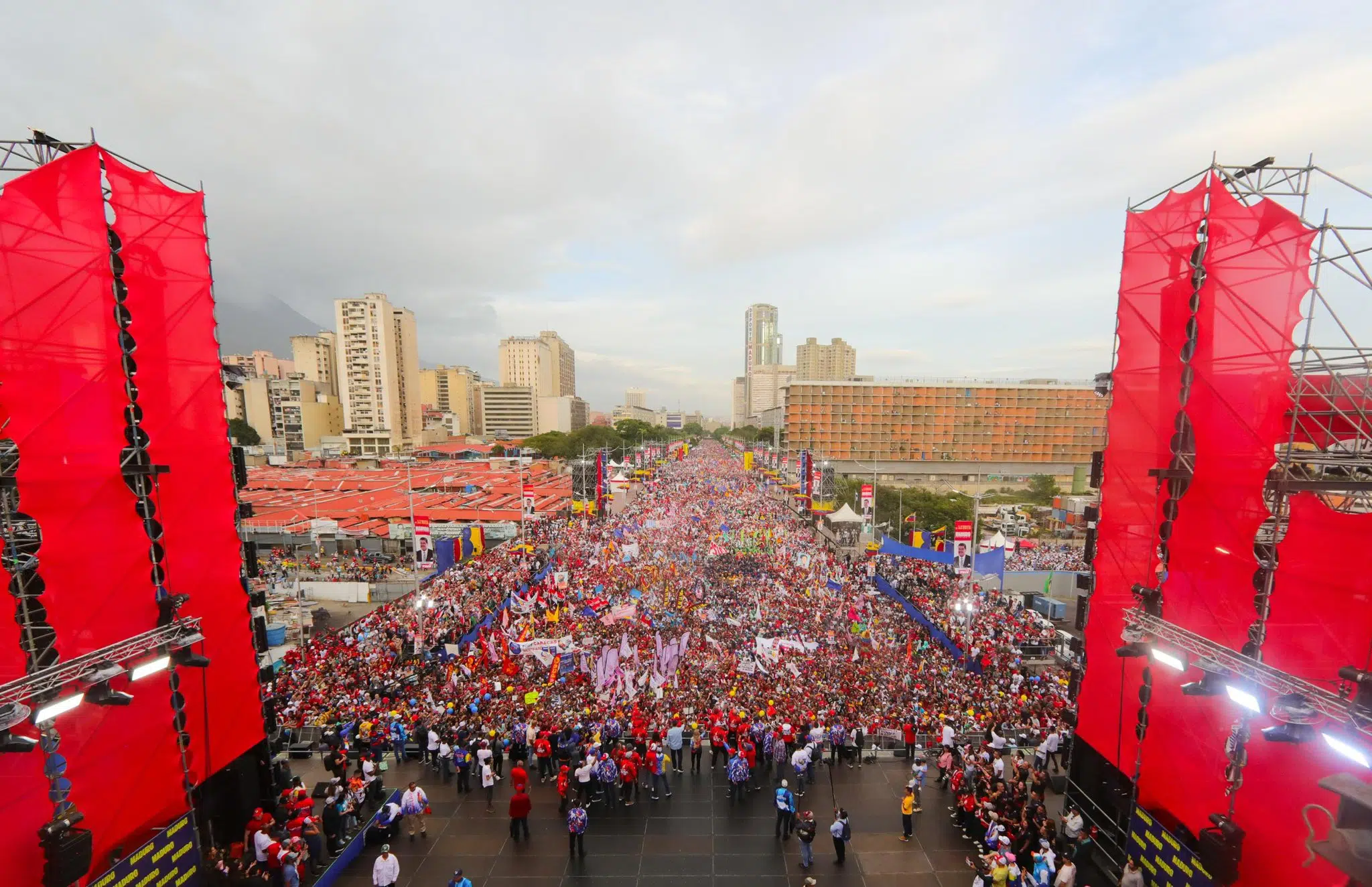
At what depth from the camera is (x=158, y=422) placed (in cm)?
889

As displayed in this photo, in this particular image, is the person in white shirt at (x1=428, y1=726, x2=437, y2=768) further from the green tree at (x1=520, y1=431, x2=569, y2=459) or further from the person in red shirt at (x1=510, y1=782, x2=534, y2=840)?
the green tree at (x1=520, y1=431, x2=569, y2=459)

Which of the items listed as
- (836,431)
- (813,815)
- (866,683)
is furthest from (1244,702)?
(836,431)

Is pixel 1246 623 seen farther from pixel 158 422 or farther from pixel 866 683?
pixel 158 422

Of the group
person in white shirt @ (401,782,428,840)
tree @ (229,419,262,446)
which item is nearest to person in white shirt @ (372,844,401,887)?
person in white shirt @ (401,782,428,840)

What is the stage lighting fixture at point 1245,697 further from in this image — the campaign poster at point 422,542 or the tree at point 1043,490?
the tree at point 1043,490

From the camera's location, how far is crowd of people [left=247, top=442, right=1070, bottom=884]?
38.0 ft

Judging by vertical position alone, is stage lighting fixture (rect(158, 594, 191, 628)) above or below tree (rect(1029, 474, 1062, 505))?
above

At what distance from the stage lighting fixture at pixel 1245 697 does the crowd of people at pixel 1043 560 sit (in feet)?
82.8

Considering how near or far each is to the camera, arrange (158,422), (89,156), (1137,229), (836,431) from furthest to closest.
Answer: (836,431) → (1137,229) → (158,422) → (89,156)

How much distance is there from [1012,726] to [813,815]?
21.7 ft

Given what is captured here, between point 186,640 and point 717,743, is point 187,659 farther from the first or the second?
point 717,743

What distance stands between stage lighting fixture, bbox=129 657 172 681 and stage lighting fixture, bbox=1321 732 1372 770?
15.7m

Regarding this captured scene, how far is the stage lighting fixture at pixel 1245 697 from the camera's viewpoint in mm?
7254

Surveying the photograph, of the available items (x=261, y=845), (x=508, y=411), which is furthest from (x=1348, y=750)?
(x=508, y=411)
